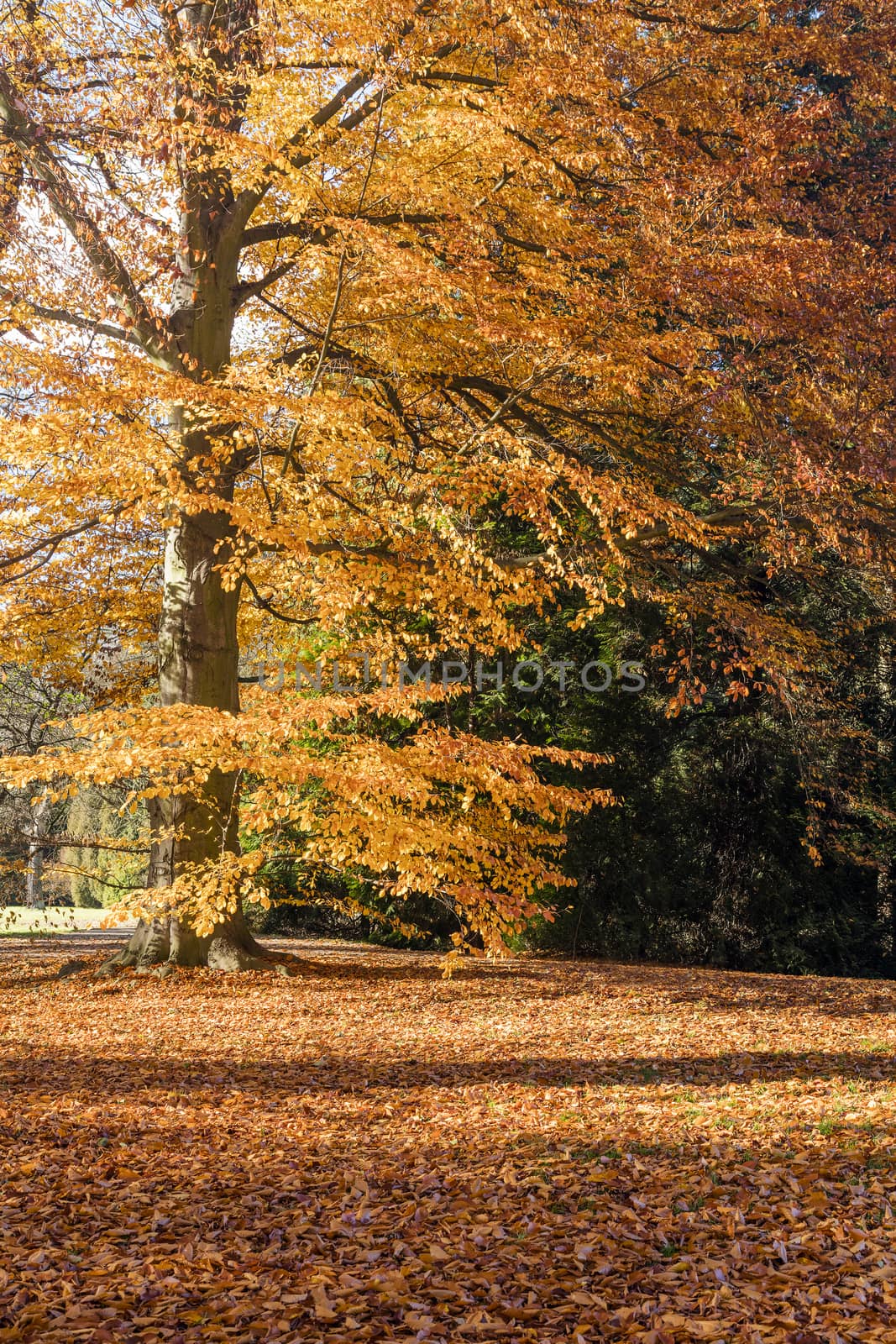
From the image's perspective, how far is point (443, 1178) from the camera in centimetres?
451

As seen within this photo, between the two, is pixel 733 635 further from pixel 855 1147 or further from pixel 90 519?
pixel 855 1147

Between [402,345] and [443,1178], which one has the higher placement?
[402,345]

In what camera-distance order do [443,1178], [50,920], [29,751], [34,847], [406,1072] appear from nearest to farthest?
[443,1178], [406,1072], [29,751], [34,847], [50,920]

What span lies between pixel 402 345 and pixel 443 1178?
7373 mm

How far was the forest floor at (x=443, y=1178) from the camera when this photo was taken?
332cm

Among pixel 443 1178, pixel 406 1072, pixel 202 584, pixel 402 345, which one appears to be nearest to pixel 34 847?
pixel 202 584

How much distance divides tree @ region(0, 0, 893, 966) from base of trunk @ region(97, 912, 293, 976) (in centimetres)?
4

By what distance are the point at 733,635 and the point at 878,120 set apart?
588 cm

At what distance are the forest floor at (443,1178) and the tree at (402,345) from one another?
46.9 inches

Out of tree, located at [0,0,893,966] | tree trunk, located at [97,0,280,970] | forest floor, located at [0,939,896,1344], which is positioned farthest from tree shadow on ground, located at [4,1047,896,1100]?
tree trunk, located at [97,0,280,970]

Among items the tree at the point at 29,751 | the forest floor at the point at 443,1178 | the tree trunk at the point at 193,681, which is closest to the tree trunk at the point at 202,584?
the tree trunk at the point at 193,681

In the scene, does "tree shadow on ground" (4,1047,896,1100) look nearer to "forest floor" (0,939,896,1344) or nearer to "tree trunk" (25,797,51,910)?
"forest floor" (0,939,896,1344)

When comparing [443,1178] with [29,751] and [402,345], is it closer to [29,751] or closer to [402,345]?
[402,345]

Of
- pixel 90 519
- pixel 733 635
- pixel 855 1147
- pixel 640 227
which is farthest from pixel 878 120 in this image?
pixel 855 1147
